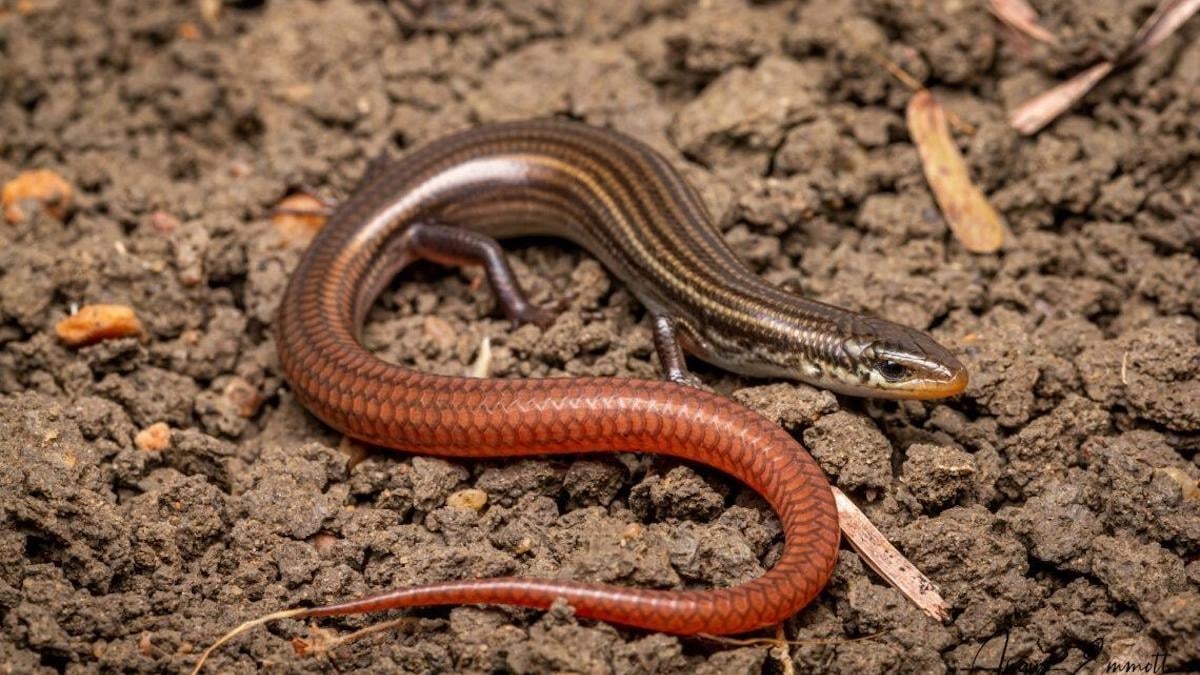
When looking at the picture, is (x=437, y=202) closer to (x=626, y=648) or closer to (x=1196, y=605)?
(x=626, y=648)

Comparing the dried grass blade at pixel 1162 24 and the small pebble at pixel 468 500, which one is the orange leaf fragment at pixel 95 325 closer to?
the small pebble at pixel 468 500

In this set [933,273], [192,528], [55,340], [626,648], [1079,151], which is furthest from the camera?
[1079,151]

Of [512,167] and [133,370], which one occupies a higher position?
[512,167]

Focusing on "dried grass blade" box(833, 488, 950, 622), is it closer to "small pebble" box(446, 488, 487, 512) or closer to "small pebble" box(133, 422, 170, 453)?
"small pebble" box(446, 488, 487, 512)

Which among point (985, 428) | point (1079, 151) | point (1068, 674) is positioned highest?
point (1079, 151)

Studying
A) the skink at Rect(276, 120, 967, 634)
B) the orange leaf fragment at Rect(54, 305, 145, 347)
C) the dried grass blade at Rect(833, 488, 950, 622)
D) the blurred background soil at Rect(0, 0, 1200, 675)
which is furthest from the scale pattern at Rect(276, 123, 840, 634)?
the orange leaf fragment at Rect(54, 305, 145, 347)

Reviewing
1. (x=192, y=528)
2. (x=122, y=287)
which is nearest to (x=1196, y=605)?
(x=192, y=528)
